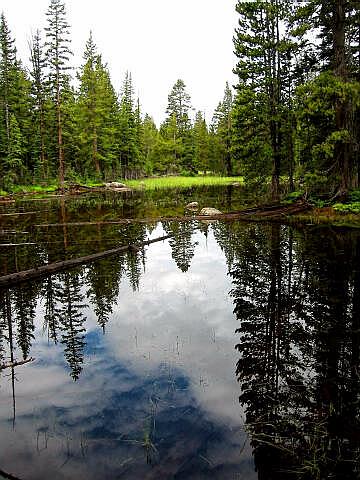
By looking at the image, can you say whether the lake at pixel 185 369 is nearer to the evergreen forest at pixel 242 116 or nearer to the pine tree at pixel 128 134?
the evergreen forest at pixel 242 116

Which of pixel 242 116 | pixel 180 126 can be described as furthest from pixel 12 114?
pixel 180 126

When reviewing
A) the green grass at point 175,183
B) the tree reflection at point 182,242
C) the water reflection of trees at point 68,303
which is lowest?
the water reflection of trees at point 68,303

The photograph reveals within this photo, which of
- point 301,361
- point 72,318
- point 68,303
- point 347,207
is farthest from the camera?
point 347,207

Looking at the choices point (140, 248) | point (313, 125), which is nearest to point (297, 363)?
point (140, 248)

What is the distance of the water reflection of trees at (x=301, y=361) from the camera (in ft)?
14.9

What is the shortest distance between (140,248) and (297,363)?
10.6m

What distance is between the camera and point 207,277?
12.5 m

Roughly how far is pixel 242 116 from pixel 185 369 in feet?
84.1

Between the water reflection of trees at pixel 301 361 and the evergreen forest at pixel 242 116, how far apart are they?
460 inches

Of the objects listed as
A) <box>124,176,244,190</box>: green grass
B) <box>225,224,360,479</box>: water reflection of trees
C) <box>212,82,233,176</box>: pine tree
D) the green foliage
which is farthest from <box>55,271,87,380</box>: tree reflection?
<box>212,82,233,176</box>: pine tree

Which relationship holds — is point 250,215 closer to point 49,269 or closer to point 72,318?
point 49,269

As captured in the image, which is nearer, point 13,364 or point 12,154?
point 13,364

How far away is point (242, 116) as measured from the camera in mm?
29188

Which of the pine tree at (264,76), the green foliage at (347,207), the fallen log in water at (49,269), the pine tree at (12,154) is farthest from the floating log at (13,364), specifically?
the pine tree at (12,154)
